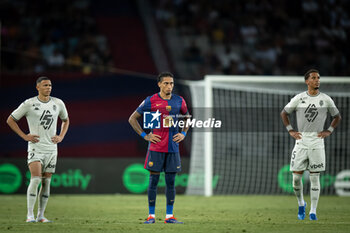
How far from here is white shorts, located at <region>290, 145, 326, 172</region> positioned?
9.33m

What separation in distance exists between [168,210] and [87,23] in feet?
47.4

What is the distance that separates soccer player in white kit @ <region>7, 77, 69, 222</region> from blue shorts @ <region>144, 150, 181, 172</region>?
1472 mm

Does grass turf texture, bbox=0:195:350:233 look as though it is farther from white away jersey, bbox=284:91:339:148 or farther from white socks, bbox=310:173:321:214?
white away jersey, bbox=284:91:339:148

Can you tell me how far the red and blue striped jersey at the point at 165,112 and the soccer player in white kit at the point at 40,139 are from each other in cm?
140

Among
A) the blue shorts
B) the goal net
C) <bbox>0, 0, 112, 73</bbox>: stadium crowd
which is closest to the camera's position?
the blue shorts

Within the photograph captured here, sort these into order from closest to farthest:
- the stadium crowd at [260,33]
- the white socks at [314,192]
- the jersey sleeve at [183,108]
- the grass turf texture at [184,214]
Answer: the grass turf texture at [184,214] → the jersey sleeve at [183,108] → the white socks at [314,192] → the stadium crowd at [260,33]

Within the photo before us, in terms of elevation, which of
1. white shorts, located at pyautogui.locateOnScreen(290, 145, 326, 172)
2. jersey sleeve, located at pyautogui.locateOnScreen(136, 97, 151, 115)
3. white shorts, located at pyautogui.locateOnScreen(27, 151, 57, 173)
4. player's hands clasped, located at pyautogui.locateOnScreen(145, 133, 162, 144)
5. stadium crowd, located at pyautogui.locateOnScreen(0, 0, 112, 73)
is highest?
stadium crowd, located at pyautogui.locateOnScreen(0, 0, 112, 73)

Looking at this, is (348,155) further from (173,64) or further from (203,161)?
(173,64)

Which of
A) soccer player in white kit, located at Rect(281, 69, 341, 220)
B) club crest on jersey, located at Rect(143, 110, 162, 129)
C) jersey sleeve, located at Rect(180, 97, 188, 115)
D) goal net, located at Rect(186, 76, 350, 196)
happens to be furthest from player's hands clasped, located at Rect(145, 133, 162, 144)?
goal net, located at Rect(186, 76, 350, 196)

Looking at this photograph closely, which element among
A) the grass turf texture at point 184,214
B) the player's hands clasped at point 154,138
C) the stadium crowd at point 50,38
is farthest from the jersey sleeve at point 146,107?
the stadium crowd at point 50,38

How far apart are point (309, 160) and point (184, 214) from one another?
2.37 metres

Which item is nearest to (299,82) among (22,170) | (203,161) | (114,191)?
(203,161)

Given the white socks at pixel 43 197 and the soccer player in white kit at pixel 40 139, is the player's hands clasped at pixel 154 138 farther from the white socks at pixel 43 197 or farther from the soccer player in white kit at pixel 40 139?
the white socks at pixel 43 197

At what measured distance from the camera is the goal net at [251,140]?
1529cm
